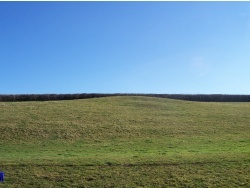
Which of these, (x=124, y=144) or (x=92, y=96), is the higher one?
(x=92, y=96)

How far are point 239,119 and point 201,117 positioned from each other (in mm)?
3658

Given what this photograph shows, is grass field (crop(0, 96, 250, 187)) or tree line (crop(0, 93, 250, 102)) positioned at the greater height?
tree line (crop(0, 93, 250, 102))

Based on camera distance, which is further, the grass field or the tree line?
the tree line

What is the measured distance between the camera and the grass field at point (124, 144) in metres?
16.1

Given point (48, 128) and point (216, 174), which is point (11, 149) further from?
point (216, 174)

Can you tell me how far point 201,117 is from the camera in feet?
127

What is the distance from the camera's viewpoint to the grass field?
16.1 meters

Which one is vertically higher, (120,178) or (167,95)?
(167,95)

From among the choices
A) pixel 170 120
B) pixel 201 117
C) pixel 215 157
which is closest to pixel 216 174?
pixel 215 157

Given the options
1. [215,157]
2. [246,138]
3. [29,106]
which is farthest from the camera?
[29,106]

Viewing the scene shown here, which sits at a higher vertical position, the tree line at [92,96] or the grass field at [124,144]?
the tree line at [92,96]

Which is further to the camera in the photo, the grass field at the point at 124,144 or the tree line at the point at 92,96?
the tree line at the point at 92,96

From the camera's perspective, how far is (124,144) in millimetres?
26438

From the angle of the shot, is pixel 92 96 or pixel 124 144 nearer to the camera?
pixel 124 144
